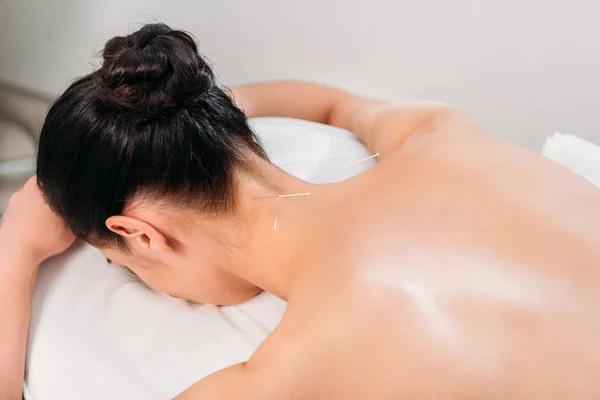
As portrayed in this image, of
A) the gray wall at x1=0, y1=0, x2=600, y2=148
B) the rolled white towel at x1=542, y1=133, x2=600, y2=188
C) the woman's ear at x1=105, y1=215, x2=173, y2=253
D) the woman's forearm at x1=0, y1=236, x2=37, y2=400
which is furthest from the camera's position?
the gray wall at x1=0, y1=0, x2=600, y2=148

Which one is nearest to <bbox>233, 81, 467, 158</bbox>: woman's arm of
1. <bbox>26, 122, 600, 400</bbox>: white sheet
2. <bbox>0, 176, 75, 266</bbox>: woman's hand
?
<bbox>26, 122, 600, 400</bbox>: white sheet

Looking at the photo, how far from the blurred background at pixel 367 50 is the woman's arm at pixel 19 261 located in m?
0.38

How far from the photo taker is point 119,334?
2.80ft

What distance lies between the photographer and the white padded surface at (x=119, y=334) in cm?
81

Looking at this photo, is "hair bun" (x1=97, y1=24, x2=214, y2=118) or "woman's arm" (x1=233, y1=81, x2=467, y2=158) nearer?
"hair bun" (x1=97, y1=24, x2=214, y2=118)

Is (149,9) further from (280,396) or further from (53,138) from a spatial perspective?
Answer: (280,396)

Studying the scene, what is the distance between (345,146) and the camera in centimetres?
103

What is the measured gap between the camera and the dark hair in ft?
2.19

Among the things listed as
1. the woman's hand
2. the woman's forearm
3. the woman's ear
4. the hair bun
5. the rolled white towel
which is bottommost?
the woman's forearm

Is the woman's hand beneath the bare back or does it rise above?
beneath

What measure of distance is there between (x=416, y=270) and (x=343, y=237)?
3.6 inches

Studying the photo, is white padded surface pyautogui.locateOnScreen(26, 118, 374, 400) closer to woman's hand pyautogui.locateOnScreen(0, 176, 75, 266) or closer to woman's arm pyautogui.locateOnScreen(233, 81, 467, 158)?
woman's hand pyautogui.locateOnScreen(0, 176, 75, 266)

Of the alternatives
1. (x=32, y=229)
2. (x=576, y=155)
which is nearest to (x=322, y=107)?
(x=576, y=155)

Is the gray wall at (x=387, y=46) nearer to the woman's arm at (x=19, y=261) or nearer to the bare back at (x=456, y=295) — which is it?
the woman's arm at (x=19, y=261)
